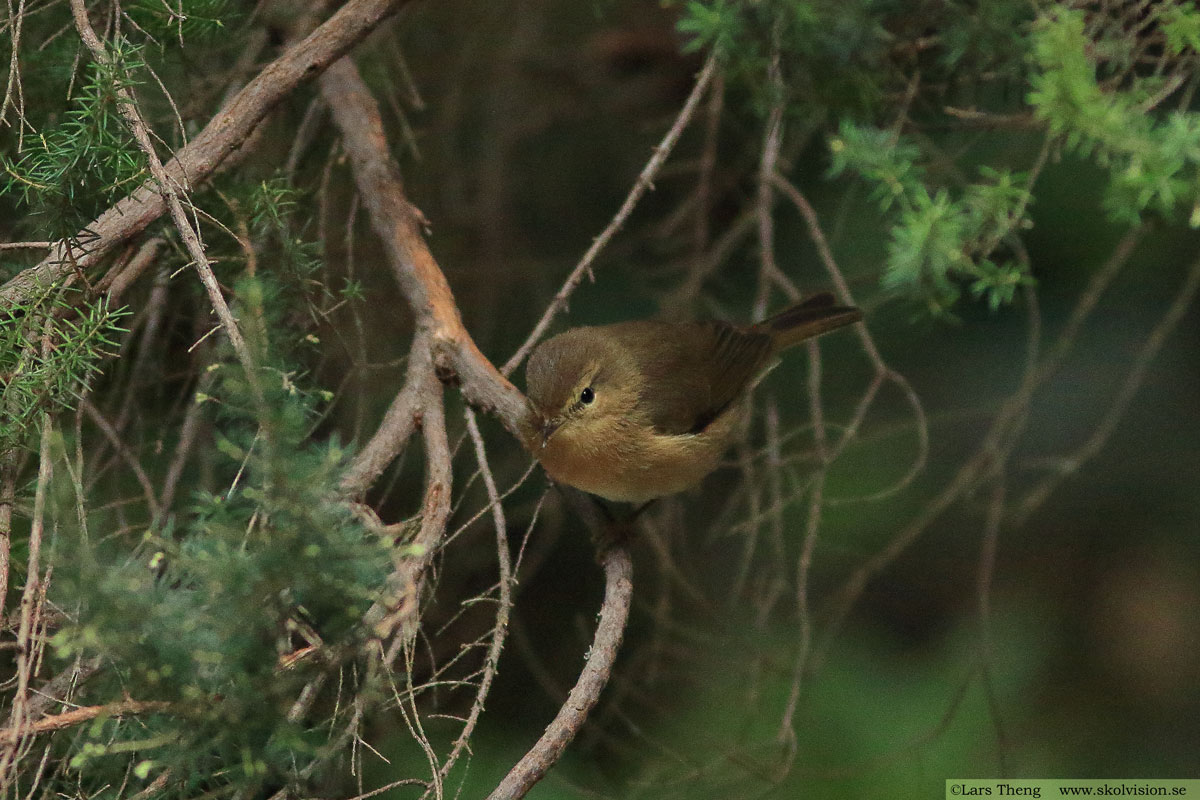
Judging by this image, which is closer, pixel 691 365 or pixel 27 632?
pixel 27 632

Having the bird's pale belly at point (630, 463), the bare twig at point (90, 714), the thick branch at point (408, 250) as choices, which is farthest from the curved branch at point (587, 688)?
the bare twig at point (90, 714)

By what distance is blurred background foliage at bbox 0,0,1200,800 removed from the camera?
79.3 inches

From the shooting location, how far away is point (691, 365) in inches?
136

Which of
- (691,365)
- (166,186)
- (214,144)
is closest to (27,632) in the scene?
(166,186)

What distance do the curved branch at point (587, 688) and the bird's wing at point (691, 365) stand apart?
1.96ft

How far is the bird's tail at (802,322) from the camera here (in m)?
3.64

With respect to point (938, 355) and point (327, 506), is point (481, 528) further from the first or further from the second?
point (938, 355)

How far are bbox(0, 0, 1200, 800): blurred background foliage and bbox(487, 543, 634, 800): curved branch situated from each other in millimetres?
297

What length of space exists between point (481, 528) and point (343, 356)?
0.84 metres

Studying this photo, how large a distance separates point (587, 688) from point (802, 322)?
6.29 feet

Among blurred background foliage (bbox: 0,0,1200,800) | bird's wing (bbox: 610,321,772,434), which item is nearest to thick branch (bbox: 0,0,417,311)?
blurred background foliage (bbox: 0,0,1200,800)

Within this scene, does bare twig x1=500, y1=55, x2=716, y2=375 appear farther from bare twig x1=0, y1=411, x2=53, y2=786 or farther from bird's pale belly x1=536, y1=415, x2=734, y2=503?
bare twig x1=0, y1=411, x2=53, y2=786

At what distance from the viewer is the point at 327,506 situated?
1.56 m

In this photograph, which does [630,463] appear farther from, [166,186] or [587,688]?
[166,186]
